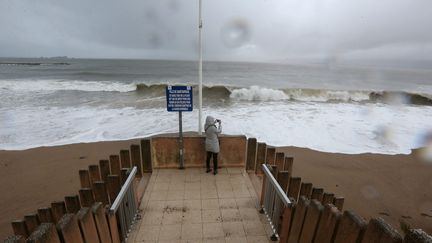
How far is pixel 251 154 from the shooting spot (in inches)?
231

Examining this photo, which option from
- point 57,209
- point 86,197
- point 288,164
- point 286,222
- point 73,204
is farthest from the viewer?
point 288,164

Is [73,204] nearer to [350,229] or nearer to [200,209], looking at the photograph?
[200,209]

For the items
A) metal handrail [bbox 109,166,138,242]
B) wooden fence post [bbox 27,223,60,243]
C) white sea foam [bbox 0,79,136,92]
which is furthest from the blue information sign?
white sea foam [bbox 0,79,136,92]

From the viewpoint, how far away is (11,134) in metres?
11.4

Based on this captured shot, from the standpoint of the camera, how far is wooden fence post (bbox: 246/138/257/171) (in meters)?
5.77

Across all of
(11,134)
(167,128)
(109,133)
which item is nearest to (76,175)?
(109,133)

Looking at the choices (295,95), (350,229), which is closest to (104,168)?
(350,229)

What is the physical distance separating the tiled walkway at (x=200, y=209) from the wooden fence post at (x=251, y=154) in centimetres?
24

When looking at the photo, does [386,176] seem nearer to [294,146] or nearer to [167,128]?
[294,146]

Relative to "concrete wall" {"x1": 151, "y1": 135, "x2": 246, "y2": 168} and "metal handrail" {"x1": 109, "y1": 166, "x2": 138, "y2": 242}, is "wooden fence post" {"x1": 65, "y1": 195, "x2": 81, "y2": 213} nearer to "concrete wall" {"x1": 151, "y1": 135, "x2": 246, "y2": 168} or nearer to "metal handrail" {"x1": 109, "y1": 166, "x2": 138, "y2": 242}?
"metal handrail" {"x1": 109, "y1": 166, "x2": 138, "y2": 242}

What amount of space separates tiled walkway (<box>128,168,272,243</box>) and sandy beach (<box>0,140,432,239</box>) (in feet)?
11.9

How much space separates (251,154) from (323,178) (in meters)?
3.81

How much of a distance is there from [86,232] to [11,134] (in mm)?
12469

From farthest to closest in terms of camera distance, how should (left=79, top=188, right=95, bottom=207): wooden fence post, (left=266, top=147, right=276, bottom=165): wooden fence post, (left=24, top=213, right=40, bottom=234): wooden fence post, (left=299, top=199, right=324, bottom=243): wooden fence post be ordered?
(left=266, top=147, right=276, bottom=165): wooden fence post
(left=79, top=188, right=95, bottom=207): wooden fence post
(left=24, top=213, right=40, bottom=234): wooden fence post
(left=299, top=199, right=324, bottom=243): wooden fence post
